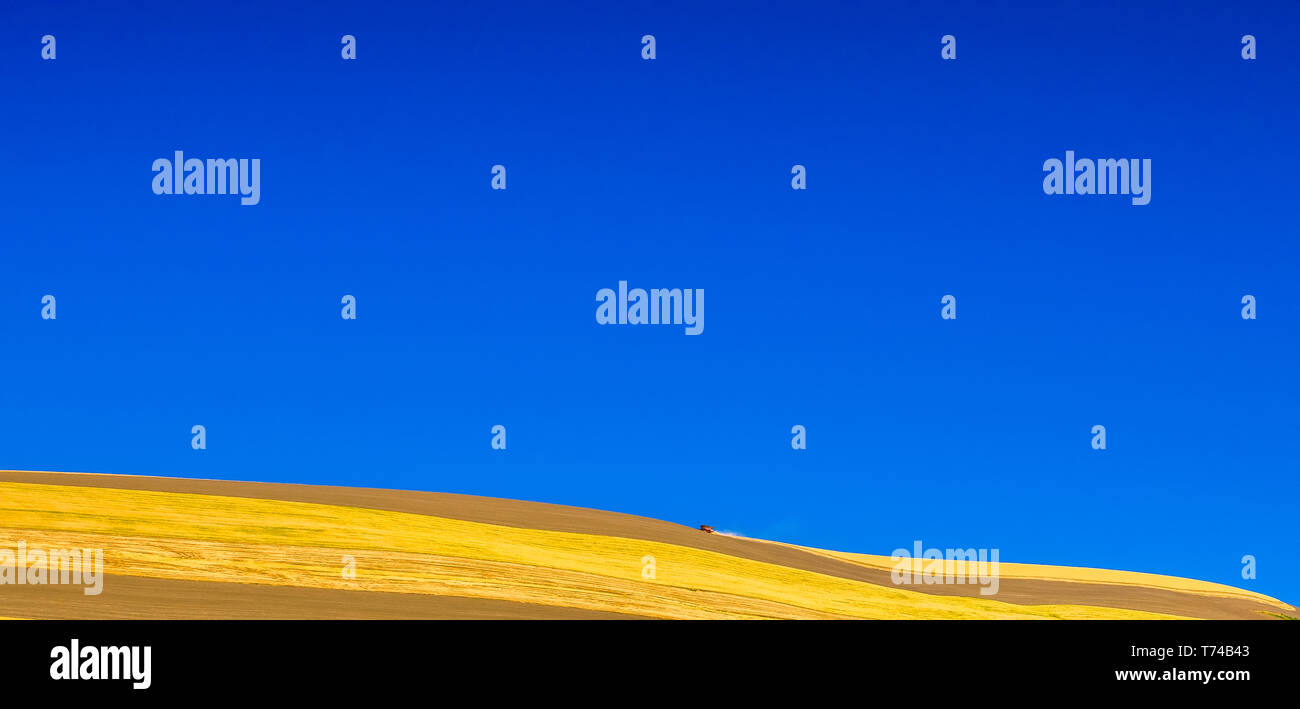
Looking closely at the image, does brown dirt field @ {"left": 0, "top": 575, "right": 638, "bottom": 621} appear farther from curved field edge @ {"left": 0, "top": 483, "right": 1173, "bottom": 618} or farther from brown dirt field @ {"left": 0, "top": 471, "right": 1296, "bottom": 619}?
brown dirt field @ {"left": 0, "top": 471, "right": 1296, "bottom": 619}

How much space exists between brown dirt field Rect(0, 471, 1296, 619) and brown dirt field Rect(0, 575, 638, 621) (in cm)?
998

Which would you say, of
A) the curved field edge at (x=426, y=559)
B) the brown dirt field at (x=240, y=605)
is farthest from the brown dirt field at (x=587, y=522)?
the brown dirt field at (x=240, y=605)

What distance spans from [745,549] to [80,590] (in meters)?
22.9

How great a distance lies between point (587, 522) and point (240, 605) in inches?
641

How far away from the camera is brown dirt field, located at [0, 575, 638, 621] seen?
2325 centimetres

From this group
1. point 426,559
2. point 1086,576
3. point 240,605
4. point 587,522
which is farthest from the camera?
point 1086,576

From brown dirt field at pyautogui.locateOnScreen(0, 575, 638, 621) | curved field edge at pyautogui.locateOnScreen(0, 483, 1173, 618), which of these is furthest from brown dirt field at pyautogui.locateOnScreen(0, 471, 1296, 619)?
brown dirt field at pyautogui.locateOnScreen(0, 575, 638, 621)

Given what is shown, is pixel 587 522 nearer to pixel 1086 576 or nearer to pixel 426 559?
pixel 426 559

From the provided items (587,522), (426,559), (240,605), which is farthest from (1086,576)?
(240,605)

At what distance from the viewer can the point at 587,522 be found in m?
39.0
